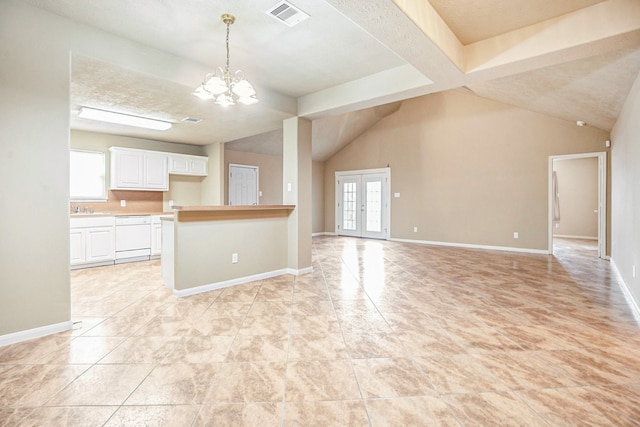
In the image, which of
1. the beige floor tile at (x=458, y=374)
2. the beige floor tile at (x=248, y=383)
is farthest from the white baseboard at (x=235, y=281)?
the beige floor tile at (x=458, y=374)

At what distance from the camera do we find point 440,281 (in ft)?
14.0

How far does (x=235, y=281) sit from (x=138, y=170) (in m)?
3.39

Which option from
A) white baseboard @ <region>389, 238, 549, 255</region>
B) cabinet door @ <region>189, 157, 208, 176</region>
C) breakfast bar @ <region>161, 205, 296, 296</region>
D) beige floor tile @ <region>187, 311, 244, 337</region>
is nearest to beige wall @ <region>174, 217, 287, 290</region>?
breakfast bar @ <region>161, 205, 296, 296</region>

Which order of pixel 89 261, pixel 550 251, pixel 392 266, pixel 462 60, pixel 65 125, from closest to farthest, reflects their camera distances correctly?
1. pixel 65 125
2. pixel 462 60
3. pixel 89 261
4. pixel 392 266
5. pixel 550 251

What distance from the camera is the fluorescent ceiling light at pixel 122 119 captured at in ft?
14.0

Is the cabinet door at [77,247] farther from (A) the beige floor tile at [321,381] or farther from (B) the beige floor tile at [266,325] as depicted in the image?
(A) the beige floor tile at [321,381]

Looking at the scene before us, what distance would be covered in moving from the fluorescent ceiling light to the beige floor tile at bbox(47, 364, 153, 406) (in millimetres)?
3616

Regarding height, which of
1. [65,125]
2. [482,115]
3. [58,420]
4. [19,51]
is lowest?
[58,420]

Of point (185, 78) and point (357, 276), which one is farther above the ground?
point (185, 78)

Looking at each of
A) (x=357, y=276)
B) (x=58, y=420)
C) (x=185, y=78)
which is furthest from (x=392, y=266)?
(x=58, y=420)

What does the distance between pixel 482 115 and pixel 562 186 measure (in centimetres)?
397

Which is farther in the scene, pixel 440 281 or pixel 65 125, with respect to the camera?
pixel 440 281

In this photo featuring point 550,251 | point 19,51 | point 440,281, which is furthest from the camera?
point 550,251

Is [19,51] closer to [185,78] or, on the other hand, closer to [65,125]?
[65,125]
